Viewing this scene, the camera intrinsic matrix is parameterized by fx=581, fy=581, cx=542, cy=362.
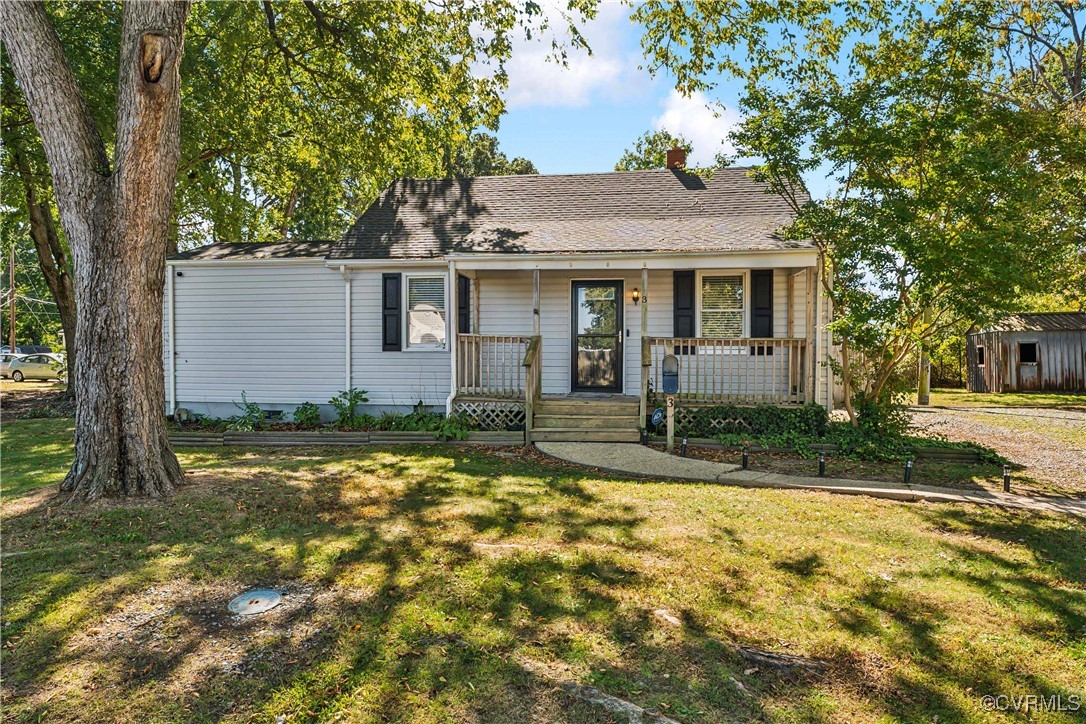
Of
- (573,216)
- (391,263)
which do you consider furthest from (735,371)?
(391,263)

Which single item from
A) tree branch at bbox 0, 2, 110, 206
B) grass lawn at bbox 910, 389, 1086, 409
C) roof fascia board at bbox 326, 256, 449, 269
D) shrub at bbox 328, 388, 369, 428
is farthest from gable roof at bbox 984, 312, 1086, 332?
tree branch at bbox 0, 2, 110, 206

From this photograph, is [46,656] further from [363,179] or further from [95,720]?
[363,179]

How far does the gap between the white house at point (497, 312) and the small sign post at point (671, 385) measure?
624 mm

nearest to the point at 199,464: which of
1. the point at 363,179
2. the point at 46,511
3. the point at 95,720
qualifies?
the point at 46,511

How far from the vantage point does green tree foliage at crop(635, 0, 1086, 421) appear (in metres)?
7.85

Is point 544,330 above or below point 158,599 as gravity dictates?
above

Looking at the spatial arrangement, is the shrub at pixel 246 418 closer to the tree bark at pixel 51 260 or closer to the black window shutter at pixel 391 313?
the black window shutter at pixel 391 313

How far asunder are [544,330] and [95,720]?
952 cm

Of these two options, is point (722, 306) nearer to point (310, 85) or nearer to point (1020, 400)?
point (310, 85)

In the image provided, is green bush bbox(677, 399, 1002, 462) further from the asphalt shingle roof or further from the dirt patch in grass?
the asphalt shingle roof

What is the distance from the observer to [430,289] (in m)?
11.3

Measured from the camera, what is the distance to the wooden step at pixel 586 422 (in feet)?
32.5

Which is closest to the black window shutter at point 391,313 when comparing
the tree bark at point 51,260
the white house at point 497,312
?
the white house at point 497,312

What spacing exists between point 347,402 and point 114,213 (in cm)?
604
